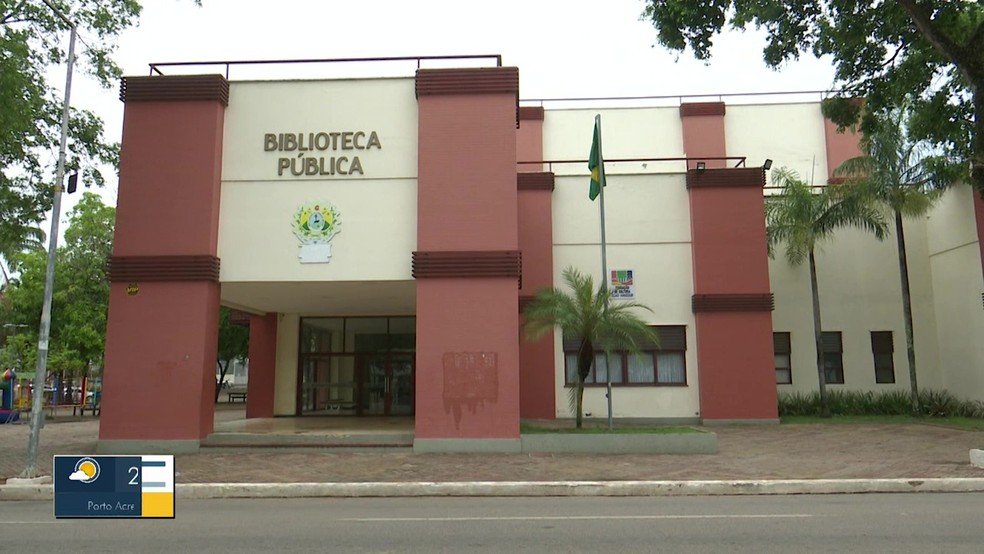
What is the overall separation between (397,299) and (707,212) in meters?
8.96

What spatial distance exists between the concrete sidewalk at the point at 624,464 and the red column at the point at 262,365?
Answer: 540 cm

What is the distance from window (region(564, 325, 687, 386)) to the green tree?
23.7 ft

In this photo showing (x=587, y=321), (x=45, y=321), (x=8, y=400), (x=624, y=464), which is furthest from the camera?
(x=8, y=400)

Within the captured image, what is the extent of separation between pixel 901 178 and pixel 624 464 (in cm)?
1372

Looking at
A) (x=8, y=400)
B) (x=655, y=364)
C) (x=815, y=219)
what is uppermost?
(x=815, y=219)

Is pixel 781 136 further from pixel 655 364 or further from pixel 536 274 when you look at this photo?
pixel 536 274

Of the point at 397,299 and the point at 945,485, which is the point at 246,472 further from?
the point at 945,485

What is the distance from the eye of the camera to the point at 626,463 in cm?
1383

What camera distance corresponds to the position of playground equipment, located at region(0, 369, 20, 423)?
26688 mm

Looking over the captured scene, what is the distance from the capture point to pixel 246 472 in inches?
518

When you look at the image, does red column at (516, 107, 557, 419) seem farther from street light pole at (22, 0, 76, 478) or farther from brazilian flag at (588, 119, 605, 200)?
street light pole at (22, 0, 76, 478)

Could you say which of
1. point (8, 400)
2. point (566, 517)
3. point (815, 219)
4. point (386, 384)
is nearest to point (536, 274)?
point (386, 384)

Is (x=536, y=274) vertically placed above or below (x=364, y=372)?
above

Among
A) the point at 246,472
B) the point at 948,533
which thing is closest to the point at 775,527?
the point at 948,533
